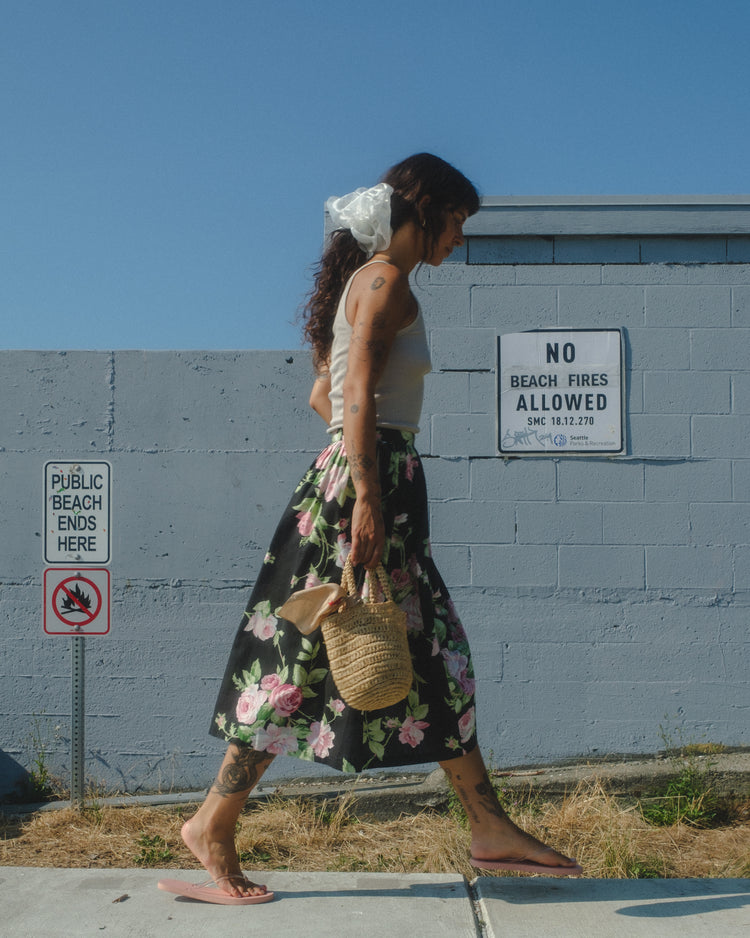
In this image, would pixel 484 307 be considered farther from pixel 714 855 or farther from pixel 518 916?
pixel 518 916

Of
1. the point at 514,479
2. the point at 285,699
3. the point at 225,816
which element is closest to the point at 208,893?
the point at 225,816

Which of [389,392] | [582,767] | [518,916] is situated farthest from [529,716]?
[389,392]

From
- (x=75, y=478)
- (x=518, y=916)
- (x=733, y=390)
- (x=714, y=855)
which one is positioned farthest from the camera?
(x=733, y=390)

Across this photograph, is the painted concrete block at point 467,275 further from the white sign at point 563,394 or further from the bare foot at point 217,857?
the bare foot at point 217,857

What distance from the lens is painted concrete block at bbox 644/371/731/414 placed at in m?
4.64

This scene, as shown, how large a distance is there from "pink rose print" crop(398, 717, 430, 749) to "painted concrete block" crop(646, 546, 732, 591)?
2332mm

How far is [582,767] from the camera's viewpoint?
14.6 feet

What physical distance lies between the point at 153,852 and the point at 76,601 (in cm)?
124

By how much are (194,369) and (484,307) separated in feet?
4.76

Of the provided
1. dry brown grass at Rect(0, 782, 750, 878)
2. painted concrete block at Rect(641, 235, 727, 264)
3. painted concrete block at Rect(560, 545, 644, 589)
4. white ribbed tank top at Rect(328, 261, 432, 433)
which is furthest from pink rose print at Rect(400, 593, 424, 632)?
painted concrete block at Rect(641, 235, 727, 264)

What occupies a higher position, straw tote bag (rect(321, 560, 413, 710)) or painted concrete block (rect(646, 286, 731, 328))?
painted concrete block (rect(646, 286, 731, 328))

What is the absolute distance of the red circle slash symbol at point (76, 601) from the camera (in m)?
4.35

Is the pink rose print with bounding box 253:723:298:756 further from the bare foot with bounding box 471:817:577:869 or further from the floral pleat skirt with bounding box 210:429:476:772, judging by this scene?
the bare foot with bounding box 471:817:577:869

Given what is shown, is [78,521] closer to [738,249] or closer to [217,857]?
[217,857]
